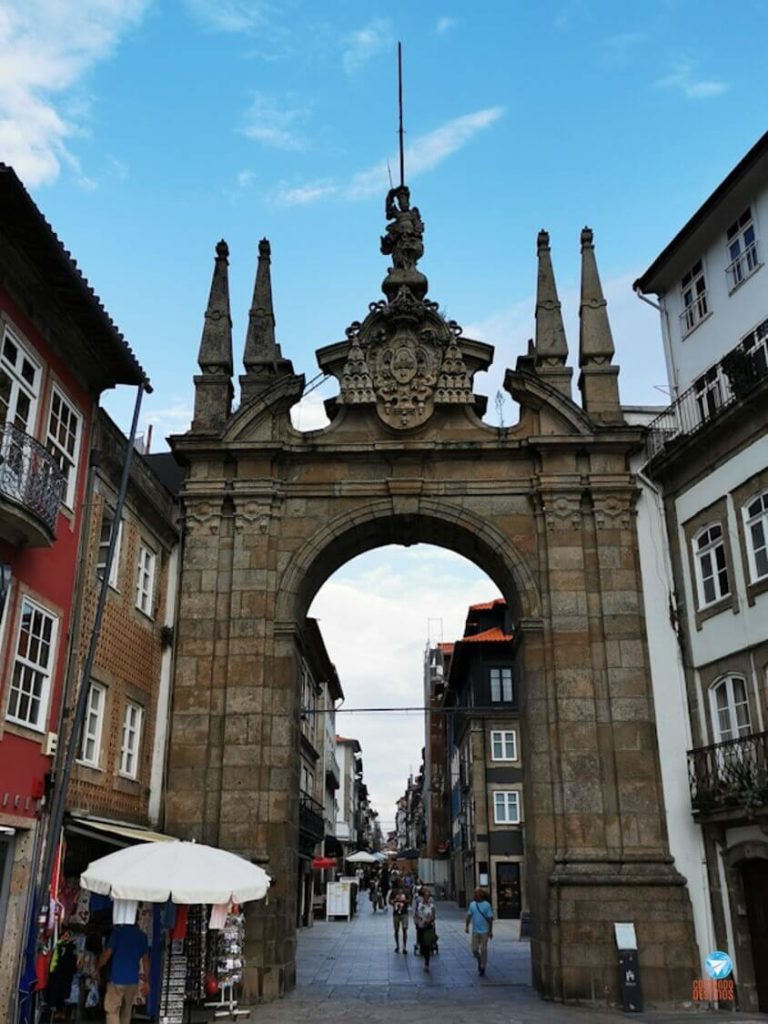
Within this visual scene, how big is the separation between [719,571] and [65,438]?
11.3 meters

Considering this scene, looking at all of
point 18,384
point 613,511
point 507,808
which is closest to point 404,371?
point 613,511

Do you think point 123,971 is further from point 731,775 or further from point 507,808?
point 507,808

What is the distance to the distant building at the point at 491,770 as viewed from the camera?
130 feet

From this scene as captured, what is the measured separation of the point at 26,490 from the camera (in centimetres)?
1180

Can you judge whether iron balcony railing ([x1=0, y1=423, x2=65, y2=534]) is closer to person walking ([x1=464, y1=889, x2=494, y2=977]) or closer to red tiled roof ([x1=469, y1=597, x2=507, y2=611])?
person walking ([x1=464, y1=889, x2=494, y2=977])

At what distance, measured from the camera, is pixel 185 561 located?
734 inches

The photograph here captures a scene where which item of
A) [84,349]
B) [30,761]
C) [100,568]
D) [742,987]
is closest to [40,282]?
[84,349]

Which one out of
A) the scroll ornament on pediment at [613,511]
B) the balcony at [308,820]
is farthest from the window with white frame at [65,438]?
the balcony at [308,820]

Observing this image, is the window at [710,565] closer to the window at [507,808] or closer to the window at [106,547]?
the window at [106,547]

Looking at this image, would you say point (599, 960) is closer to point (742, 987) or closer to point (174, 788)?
point (742, 987)

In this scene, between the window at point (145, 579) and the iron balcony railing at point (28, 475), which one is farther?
the window at point (145, 579)

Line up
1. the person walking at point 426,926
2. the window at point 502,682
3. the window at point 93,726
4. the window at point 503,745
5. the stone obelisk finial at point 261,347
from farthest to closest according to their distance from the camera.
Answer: the window at point 502,682
the window at point 503,745
the person walking at point 426,926
the stone obelisk finial at point 261,347
the window at point 93,726

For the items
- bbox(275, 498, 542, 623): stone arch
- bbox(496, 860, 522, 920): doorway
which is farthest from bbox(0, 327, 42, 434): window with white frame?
bbox(496, 860, 522, 920): doorway

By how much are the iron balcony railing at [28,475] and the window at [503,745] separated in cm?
3186
